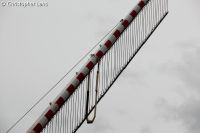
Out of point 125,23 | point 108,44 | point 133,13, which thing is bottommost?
point 108,44

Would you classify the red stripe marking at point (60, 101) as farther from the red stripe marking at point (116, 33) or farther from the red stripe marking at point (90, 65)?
the red stripe marking at point (116, 33)

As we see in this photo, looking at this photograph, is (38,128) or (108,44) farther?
(108,44)

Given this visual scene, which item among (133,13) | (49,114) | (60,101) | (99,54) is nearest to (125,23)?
(133,13)

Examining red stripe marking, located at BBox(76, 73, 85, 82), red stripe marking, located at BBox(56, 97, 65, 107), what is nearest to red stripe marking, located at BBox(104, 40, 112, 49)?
red stripe marking, located at BBox(76, 73, 85, 82)

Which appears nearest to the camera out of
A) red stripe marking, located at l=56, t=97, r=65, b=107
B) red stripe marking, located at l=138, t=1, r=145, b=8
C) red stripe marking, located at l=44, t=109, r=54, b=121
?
red stripe marking, located at l=44, t=109, r=54, b=121

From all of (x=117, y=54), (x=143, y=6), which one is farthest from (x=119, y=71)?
(x=143, y=6)

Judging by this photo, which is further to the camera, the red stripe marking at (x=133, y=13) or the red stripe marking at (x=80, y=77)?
the red stripe marking at (x=133, y=13)

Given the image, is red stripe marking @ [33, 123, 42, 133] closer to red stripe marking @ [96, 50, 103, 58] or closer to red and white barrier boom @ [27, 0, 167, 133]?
red and white barrier boom @ [27, 0, 167, 133]

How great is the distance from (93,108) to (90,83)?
1.22m

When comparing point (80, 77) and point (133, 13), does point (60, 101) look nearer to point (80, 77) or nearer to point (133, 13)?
point (80, 77)

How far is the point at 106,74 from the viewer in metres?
20.4

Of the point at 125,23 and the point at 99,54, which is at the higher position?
the point at 125,23

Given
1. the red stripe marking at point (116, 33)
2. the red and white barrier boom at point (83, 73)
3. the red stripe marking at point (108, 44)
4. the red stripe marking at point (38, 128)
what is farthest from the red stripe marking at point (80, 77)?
the red stripe marking at point (116, 33)

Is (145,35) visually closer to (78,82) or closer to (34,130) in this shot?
(78,82)
